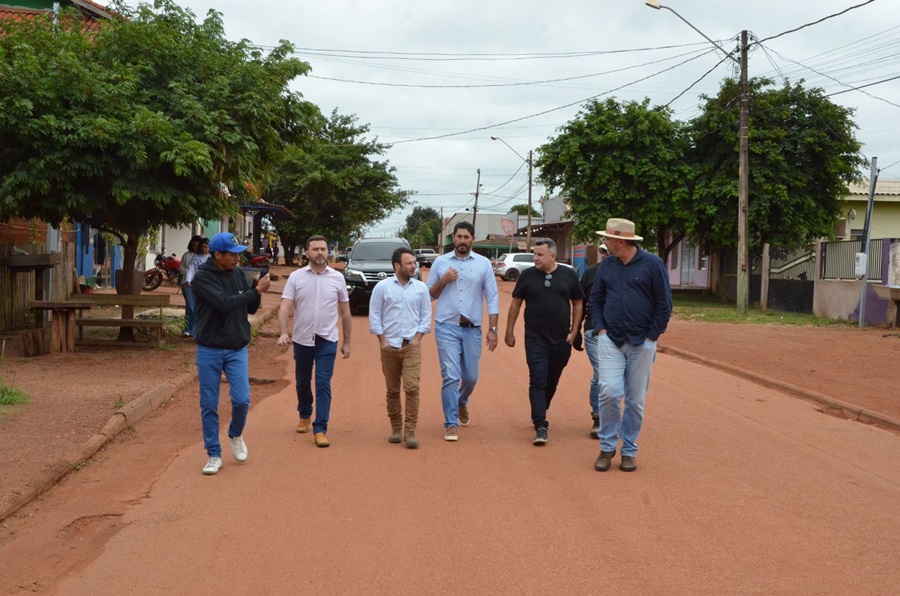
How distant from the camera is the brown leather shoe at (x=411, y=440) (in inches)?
316

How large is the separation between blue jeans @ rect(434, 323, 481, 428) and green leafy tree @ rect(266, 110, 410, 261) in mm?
39865

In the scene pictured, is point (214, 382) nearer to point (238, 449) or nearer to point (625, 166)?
point (238, 449)

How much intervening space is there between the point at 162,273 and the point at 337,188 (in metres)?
21.9

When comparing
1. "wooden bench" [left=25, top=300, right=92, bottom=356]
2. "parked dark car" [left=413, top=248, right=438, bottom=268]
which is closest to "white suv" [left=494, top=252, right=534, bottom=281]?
"parked dark car" [left=413, top=248, right=438, bottom=268]

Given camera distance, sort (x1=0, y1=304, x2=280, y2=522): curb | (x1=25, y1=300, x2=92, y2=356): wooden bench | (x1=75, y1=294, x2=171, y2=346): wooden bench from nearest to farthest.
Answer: (x1=0, y1=304, x2=280, y2=522): curb → (x1=25, y1=300, x2=92, y2=356): wooden bench → (x1=75, y1=294, x2=171, y2=346): wooden bench

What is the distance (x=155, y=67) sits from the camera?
13773 millimetres

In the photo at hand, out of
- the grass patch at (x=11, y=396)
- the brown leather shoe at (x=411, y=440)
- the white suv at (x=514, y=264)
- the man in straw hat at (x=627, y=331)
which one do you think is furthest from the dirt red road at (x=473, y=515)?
the white suv at (x=514, y=264)

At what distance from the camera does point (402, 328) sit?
26.6 ft

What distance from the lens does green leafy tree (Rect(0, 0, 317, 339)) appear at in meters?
12.1

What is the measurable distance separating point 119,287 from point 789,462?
11.2 metres

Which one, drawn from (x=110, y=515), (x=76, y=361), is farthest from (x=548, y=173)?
(x=110, y=515)

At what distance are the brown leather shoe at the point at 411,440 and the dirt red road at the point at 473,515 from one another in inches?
3.9

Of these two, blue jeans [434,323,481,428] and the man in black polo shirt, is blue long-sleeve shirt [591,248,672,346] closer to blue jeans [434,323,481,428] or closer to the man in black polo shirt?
the man in black polo shirt

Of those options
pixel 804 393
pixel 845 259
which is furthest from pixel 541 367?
pixel 845 259
